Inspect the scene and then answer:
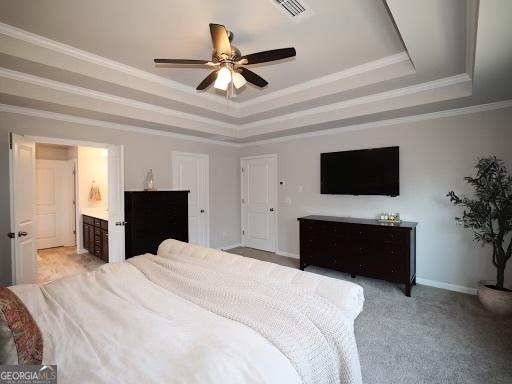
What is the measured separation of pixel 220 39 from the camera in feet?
6.31

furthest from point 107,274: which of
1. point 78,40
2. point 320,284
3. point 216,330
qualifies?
point 78,40

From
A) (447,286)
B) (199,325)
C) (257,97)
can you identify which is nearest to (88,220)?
(257,97)

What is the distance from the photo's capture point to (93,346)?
115cm

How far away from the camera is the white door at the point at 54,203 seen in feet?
18.8

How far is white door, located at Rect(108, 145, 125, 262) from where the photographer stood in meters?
3.56

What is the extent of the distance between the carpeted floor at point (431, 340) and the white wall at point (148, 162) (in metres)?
3.19

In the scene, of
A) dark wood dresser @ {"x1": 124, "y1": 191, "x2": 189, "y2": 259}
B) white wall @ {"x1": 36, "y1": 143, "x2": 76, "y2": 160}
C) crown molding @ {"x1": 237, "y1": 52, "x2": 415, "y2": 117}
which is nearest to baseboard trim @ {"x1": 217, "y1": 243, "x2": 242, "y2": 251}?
dark wood dresser @ {"x1": 124, "y1": 191, "x2": 189, "y2": 259}

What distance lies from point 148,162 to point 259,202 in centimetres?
231

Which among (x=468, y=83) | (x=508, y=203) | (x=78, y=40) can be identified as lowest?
(x=508, y=203)

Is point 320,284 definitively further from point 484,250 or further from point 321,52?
point 484,250

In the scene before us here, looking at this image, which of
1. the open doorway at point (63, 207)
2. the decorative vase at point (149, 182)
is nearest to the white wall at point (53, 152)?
the open doorway at point (63, 207)

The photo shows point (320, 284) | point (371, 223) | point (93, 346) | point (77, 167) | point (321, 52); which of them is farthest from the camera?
point (77, 167)

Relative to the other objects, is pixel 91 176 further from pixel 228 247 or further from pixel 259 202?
pixel 259 202

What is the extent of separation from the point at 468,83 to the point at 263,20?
2316mm
